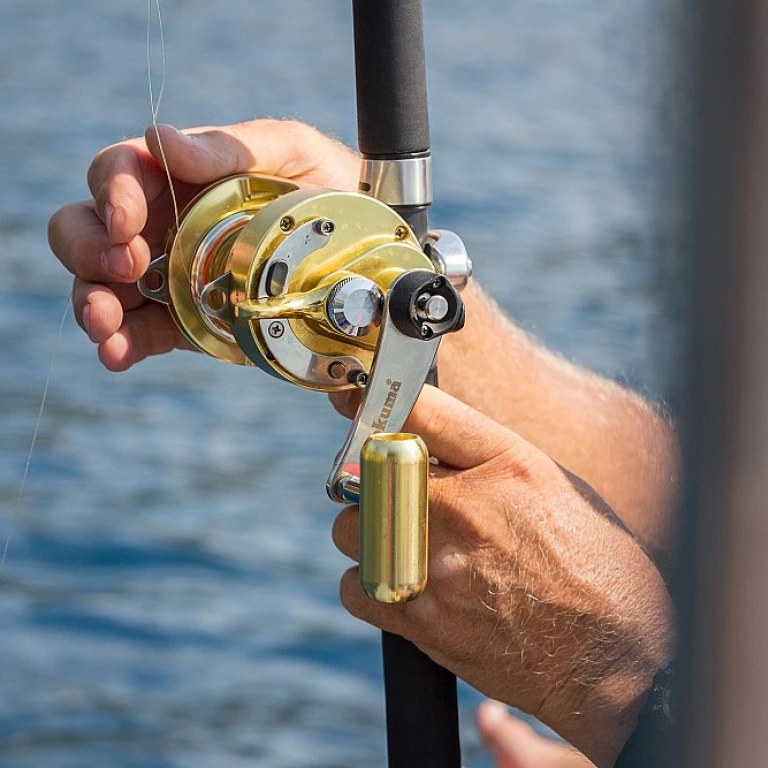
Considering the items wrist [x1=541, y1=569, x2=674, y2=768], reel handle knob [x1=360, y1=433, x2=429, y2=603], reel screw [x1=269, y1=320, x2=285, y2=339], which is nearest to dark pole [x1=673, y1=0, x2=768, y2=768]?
reel handle knob [x1=360, y1=433, x2=429, y2=603]

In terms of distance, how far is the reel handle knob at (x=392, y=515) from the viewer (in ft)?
2.29

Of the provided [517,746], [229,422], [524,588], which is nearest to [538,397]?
[517,746]

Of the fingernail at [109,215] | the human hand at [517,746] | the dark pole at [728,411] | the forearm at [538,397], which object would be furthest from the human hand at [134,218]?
the dark pole at [728,411]

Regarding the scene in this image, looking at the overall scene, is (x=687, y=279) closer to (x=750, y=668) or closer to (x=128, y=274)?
(x=750, y=668)

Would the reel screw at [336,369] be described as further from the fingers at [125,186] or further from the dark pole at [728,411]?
the dark pole at [728,411]

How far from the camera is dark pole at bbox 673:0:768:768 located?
25 cm

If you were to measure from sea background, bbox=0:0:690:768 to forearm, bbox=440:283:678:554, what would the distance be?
0.70 ft

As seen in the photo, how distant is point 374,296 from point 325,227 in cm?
6

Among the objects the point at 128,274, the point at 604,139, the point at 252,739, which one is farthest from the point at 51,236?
the point at 604,139

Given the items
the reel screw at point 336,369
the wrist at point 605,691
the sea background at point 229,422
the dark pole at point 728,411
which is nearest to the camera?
the dark pole at point 728,411

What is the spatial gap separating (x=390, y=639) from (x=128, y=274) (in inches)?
12.5

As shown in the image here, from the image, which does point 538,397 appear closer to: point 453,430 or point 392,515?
point 453,430

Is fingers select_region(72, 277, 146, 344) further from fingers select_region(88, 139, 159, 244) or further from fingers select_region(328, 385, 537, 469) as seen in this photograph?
fingers select_region(328, 385, 537, 469)

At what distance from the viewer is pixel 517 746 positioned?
1.30 meters
